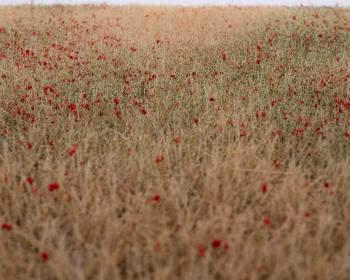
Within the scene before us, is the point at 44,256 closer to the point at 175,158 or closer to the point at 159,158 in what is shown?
the point at 159,158

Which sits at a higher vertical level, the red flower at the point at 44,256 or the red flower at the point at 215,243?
the red flower at the point at 215,243

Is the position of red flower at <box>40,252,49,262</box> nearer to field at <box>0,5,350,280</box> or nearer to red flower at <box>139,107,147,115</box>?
field at <box>0,5,350,280</box>

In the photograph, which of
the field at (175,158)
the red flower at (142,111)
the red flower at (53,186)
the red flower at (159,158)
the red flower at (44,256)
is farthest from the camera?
the red flower at (142,111)

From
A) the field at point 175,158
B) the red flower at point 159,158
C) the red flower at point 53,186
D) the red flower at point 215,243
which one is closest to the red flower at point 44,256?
the field at point 175,158

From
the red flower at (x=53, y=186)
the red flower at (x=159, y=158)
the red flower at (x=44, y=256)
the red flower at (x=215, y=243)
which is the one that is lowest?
the red flower at (x=44, y=256)

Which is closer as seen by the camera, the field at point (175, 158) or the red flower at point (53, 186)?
the field at point (175, 158)

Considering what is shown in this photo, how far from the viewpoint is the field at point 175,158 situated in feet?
7.77

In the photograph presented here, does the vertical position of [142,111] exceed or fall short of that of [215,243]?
it exceeds it

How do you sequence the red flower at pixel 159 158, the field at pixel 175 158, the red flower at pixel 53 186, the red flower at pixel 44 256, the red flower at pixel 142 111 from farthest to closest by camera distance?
the red flower at pixel 142 111 → the red flower at pixel 159 158 → the red flower at pixel 53 186 → the field at pixel 175 158 → the red flower at pixel 44 256

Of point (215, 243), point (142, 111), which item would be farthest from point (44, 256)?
point (142, 111)

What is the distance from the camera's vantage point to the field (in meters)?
2.37

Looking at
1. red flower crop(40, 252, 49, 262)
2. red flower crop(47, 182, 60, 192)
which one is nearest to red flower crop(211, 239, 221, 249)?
red flower crop(40, 252, 49, 262)

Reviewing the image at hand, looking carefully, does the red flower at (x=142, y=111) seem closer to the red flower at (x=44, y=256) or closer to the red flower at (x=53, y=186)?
the red flower at (x=53, y=186)

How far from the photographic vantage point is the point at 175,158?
3545 mm
